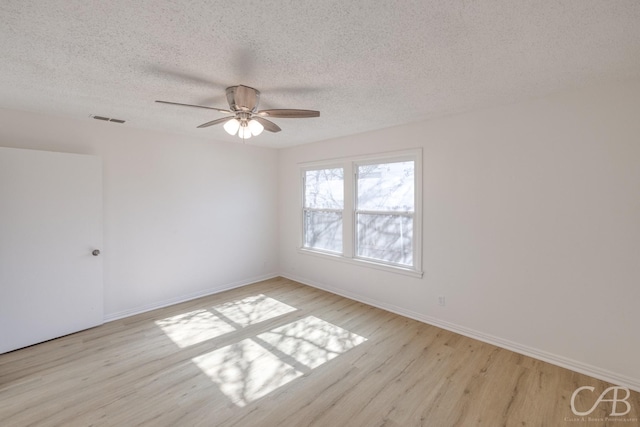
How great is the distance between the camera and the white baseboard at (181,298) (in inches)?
141

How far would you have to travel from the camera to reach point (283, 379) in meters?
2.39

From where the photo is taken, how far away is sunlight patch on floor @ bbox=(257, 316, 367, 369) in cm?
274

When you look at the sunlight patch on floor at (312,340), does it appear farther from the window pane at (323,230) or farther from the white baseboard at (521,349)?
the window pane at (323,230)

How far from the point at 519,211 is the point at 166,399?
11.7 feet

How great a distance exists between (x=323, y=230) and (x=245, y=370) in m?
2.62

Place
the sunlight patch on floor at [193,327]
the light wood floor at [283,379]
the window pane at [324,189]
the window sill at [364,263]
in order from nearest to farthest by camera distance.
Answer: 1. the light wood floor at [283,379]
2. the sunlight patch on floor at [193,327]
3. the window sill at [364,263]
4. the window pane at [324,189]

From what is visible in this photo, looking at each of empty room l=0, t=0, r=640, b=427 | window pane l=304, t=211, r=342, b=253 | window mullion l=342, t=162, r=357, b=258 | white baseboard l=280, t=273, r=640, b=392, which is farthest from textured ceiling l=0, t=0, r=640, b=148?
white baseboard l=280, t=273, r=640, b=392

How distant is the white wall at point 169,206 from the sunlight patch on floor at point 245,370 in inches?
70.0

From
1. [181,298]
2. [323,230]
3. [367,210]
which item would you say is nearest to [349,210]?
[367,210]

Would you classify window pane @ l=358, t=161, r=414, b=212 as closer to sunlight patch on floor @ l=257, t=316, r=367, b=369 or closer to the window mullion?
the window mullion

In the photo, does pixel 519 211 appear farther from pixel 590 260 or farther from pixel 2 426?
pixel 2 426

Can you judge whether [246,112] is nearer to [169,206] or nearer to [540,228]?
[169,206]

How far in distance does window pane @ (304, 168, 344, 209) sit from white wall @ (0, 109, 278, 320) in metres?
0.79

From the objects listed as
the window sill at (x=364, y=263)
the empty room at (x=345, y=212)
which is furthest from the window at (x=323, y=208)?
the empty room at (x=345, y=212)
